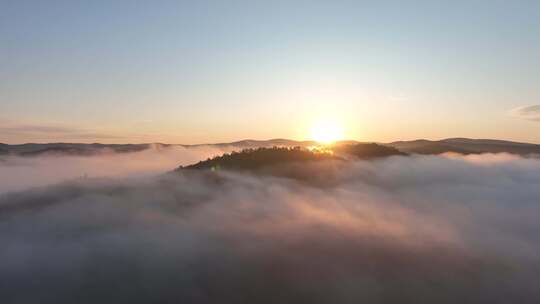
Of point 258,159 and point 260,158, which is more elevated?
point 260,158

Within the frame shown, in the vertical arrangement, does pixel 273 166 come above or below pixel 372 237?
above

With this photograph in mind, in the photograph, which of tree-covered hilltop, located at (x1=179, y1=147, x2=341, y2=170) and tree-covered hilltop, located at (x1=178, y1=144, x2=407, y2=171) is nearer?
tree-covered hilltop, located at (x1=179, y1=147, x2=341, y2=170)

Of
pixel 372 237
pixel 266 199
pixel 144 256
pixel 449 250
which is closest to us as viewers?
pixel 144 256

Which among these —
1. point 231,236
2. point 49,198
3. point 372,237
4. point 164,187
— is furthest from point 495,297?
point 49,198

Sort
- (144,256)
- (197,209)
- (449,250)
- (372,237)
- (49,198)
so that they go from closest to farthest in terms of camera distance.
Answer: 1. (144,256)
2. (449,250)
3. (372,237)
4. (197,209)
5. (49,198)

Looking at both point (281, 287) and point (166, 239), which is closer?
point (281, 287)

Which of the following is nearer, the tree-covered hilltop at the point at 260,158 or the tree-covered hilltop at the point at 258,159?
the tree-covered hilltop at the point at 258,159

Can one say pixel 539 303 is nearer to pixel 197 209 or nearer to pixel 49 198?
pixel 197 209

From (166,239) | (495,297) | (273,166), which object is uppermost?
(273,166)
